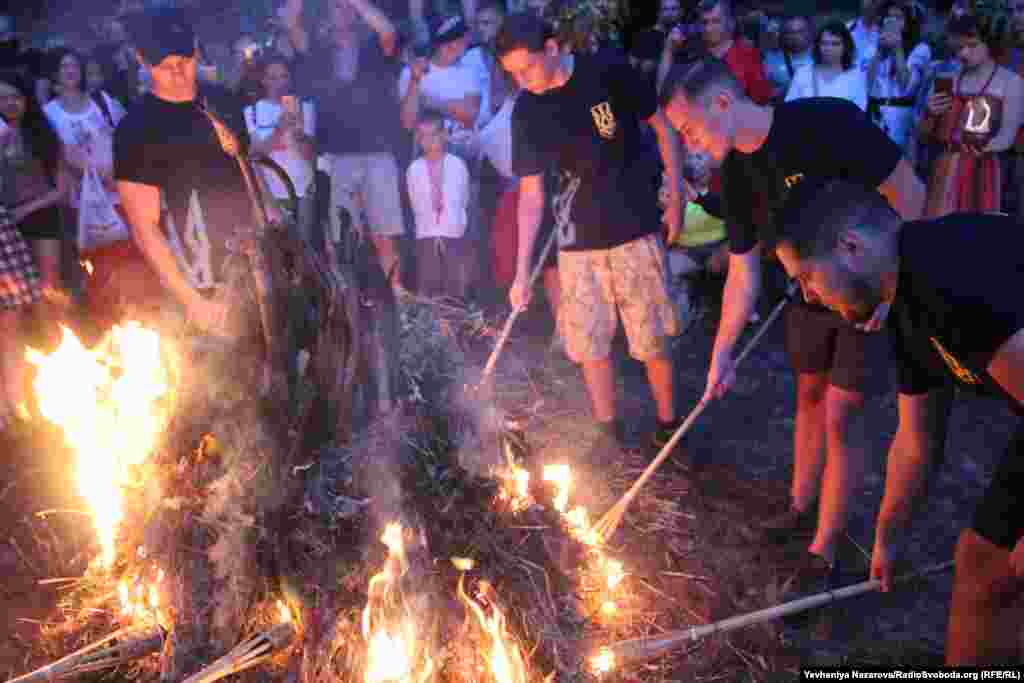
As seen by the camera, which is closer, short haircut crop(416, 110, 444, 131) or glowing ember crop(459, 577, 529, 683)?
glowing ember crop(459, 577, 529, 683)

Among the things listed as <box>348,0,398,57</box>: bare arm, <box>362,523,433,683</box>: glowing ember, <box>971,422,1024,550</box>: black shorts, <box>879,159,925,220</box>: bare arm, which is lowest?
<box>362,523,433,683</box>: glowing ember

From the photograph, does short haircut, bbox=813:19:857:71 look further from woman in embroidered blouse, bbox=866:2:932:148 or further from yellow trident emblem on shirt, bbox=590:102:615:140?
yellow trident emblem on shirt, bbox=590:102:615:140

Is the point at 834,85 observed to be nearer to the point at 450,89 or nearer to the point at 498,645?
the point at 450,89

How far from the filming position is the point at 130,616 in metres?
3.96

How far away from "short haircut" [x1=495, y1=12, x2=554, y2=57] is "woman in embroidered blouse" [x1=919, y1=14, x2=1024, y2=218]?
3610 millimetres

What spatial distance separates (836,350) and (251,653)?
2.81m

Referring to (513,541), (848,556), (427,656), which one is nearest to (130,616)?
(427,656)

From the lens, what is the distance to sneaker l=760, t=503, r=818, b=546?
463 centimetres

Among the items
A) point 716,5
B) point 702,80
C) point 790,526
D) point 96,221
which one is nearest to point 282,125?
point 96,221

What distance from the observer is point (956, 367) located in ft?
9.09

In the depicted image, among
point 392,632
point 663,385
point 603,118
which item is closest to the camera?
point 392,632

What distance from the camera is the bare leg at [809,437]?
14.3 feet

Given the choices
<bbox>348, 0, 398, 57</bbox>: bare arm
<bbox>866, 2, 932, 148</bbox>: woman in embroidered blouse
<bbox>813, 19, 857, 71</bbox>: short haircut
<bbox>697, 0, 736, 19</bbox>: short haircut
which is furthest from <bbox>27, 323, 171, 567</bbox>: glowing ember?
<bbox>866, 2, 932, 148</bbox>: woman in embroidered blouse

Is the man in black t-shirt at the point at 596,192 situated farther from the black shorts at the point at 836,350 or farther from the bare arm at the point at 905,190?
the bare arm at the point at 905,190
